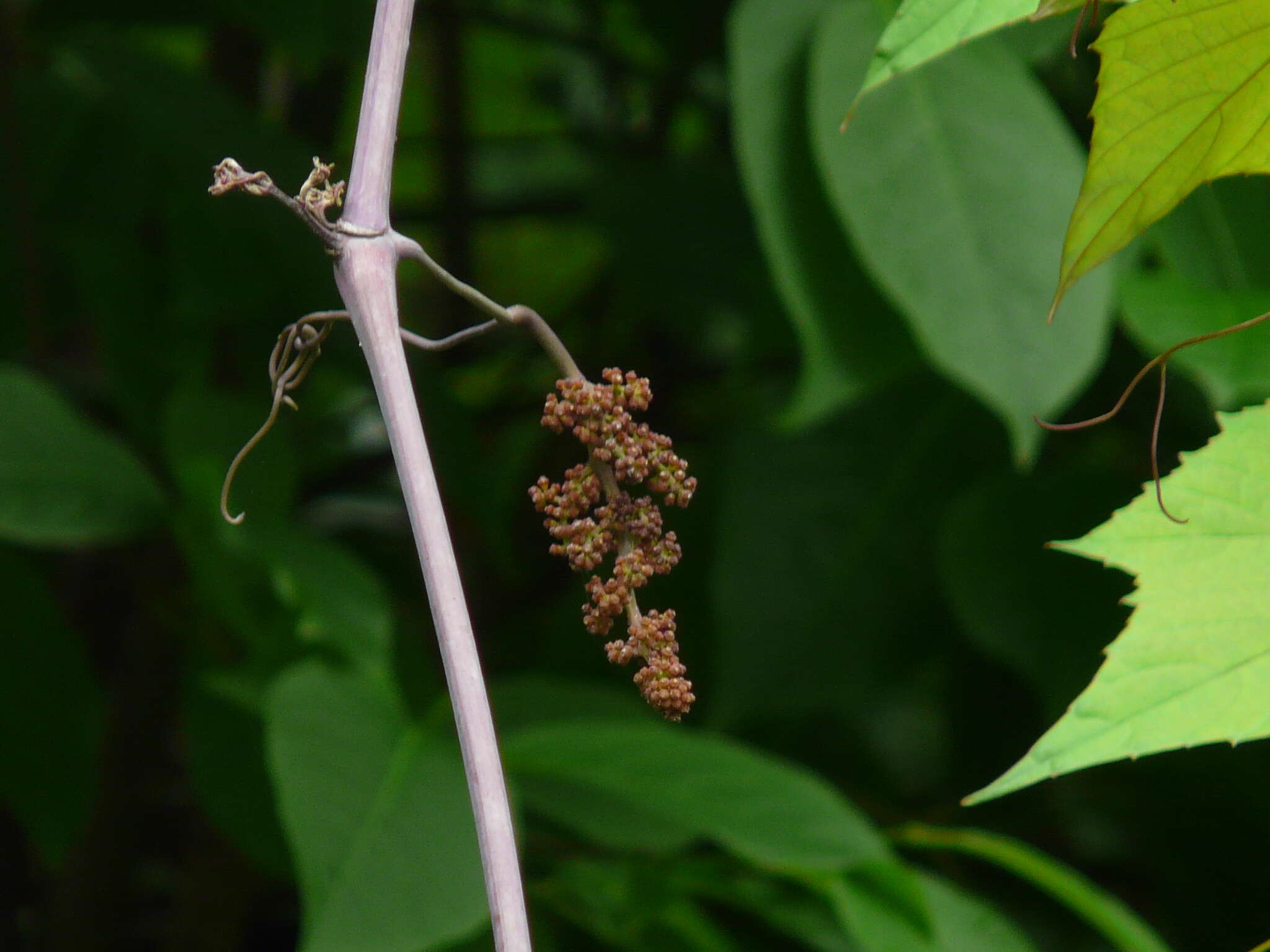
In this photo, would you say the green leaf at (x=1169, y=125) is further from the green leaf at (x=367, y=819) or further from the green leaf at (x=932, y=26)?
the green leaf at (x=367, y=819)

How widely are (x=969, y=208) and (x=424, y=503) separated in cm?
47

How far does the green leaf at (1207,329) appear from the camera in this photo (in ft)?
1.69

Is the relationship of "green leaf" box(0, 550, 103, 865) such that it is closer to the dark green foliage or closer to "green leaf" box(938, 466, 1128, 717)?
the dark green foliage

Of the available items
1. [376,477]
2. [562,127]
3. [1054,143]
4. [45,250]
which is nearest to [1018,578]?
[1054,143]

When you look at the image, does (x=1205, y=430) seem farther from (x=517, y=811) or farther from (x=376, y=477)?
(x=376, y=477)

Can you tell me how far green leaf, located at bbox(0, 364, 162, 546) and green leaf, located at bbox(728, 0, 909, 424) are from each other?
1.32 ft

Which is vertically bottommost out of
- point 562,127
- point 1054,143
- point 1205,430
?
point 1205,430

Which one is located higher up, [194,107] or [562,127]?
[562,127]

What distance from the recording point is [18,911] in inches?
37.1

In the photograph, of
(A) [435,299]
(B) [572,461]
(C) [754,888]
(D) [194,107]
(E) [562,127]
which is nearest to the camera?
(C) [754,888]

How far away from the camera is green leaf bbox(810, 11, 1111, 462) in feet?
1.79

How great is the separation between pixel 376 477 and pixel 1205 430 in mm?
674

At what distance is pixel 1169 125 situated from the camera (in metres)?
0.24

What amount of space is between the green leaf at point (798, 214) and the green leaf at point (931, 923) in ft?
0.82
